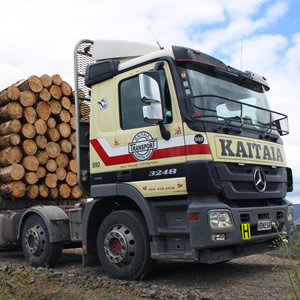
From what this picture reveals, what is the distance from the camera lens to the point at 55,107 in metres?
8.20

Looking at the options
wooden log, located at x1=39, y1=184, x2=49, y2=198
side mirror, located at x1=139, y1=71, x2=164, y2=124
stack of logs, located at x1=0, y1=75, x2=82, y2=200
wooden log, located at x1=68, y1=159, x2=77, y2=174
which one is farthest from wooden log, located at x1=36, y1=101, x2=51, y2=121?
side mirror, located at x1=139, y1=71, x2=164, y2=124

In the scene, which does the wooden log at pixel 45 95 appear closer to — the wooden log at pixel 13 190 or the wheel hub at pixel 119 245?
the wooden log at pixel 13 190

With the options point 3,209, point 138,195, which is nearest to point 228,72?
point 138,195

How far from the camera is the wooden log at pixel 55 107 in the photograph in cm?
816

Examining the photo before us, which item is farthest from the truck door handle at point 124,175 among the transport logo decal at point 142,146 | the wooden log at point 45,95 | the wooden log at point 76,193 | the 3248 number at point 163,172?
the wooden log at point 45,95

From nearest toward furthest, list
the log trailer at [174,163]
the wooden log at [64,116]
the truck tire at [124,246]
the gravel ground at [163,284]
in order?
the gravel ground at [163,284]
the log trailer at [174,163]
the truck tire at [124,246]
the wooden log at [64,116]

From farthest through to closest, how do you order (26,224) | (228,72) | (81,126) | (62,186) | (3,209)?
1. (62,186)
2. (3,209)
3. (26,224)
4. (81,126)
5. (228,72)

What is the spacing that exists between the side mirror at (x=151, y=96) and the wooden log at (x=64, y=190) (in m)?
3.67

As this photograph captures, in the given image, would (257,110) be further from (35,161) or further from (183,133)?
(35,161)

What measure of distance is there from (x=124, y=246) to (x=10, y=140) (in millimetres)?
3440

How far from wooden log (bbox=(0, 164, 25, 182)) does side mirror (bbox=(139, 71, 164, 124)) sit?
140 inches

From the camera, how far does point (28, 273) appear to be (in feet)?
17.6

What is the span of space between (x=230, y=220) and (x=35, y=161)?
4353mm

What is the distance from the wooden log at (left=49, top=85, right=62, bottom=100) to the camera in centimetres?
817
